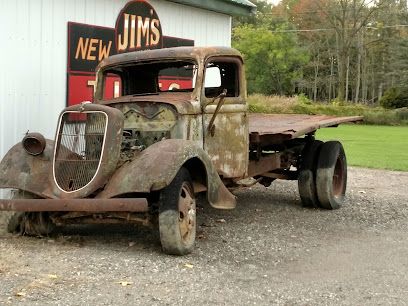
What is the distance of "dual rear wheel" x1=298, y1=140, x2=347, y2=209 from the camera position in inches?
390

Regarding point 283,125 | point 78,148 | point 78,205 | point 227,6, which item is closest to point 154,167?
point 78,205

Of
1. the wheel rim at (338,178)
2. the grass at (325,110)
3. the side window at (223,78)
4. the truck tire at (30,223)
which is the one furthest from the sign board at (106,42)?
the grass at (325,110)

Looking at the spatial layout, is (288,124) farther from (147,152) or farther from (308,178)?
(147,152)

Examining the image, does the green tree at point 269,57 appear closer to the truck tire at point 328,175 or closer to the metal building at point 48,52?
the metal building at point 48,52

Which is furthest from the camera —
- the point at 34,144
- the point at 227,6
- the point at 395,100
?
the point at 395,100

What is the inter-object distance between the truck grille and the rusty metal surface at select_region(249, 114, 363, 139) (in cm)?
248

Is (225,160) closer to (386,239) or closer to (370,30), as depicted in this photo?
(386,239)

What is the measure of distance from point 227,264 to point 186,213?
651 mm

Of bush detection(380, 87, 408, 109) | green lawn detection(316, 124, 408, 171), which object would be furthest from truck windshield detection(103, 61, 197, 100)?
bush detection(380, 87, 408, 109)

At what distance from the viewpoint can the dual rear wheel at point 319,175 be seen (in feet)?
32.5

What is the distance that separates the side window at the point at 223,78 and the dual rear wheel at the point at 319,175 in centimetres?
218

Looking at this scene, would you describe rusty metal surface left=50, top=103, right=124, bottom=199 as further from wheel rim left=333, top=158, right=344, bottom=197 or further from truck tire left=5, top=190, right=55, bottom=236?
wheel rim left=333, top=158, right=344, bottom=197

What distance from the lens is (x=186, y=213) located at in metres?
6.81

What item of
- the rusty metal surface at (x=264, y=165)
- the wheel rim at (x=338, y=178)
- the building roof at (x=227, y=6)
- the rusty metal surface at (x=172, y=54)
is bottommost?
the wheel rim at (x=338, y=178)
